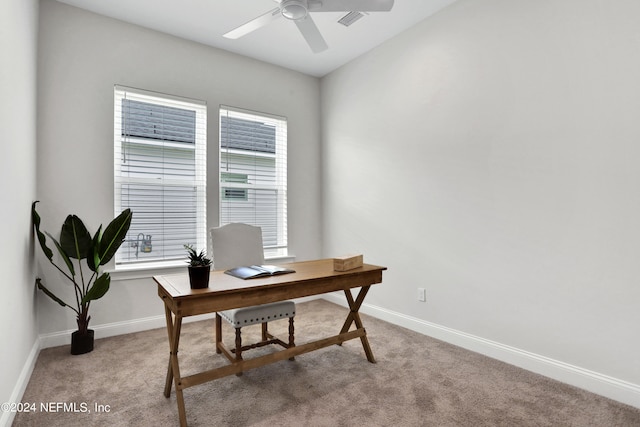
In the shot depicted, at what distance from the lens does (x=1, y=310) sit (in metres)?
1.73

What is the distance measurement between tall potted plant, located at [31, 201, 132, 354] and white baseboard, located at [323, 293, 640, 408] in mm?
2753

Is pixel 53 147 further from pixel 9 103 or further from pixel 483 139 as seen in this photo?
pixel 483 139

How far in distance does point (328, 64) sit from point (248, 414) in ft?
12.7

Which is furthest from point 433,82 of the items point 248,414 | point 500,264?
point 248,414

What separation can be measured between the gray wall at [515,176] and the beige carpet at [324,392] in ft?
1.31

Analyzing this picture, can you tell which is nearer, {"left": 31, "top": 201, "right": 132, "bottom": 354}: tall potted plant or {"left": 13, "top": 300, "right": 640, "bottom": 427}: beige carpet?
{"left": 13, "top": 300, "right": 640, "bottom": 427}: beige carpet

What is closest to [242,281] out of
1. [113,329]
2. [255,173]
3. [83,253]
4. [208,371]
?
[208,371]

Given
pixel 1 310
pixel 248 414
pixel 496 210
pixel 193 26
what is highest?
pixel 193 26

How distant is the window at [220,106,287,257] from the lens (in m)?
3.88

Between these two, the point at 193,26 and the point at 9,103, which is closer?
the point at 9,103

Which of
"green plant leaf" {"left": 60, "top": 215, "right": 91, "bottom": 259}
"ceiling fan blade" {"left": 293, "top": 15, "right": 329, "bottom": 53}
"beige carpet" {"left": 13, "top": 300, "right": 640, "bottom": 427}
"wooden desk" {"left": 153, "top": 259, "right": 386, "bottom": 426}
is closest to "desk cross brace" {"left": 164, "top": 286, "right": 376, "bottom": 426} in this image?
"wooden desk" {"left": 153, "top": 259, "right": 386, "bottom": 426}

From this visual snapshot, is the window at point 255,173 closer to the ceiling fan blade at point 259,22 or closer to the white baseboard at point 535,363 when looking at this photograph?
the ceiling fan blade at point 259,22

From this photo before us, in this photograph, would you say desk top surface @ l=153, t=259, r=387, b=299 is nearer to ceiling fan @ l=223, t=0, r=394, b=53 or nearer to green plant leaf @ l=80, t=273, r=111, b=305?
green plant leaf @ l=80, t=273, r=111, b=305

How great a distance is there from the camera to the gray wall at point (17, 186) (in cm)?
182
